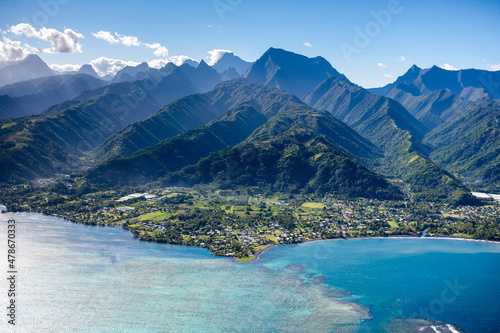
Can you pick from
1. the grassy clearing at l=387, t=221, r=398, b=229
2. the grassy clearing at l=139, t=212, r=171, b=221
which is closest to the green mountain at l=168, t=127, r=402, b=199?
the grassy clearing at l=387, t=221, r=398, b=229

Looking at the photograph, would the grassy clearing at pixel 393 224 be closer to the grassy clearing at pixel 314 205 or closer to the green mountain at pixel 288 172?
the grassy clearing at pixel 314 205

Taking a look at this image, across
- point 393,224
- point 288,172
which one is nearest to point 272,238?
point 393,224

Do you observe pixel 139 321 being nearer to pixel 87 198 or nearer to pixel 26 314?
pixel 26 314

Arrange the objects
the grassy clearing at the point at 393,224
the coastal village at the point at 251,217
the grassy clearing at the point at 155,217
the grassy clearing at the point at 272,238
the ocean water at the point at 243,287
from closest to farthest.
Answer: the ocean water at the point at 243,287
the grassy clearing at the point at 272,238
the coastal village at the point at 251,217
the grassy clearing at the point at 155,217
the grassy clearing at the point at 393,224

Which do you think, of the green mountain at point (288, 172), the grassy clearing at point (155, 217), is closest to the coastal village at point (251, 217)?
the grassy clearing at point (155, 217)

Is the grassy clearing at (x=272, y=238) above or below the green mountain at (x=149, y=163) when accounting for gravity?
below

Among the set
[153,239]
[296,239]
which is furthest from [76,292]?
[296,239]
